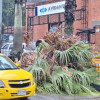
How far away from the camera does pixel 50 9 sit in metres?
33.0

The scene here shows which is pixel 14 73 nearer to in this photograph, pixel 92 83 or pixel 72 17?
pixel 92 83

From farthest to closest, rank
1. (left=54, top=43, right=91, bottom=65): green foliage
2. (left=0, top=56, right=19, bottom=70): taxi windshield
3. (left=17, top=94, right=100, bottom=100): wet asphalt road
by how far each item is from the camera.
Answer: (left=54, top=43, right=91, bottom=65): green foliage
(left=17, top=94, right=100, bottom=100): wet asphalt road
(left=0, top=56, right=19, bottom=70): taxi windshield

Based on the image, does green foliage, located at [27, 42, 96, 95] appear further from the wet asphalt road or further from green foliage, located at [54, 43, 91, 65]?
the wet asphalt road

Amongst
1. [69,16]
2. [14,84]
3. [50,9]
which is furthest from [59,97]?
[50,9]

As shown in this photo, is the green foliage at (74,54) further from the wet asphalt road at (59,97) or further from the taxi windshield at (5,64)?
the taxi windshield at (5,64)

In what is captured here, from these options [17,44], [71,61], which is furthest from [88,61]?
[17,44]

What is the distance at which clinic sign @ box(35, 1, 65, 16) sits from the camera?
3140 centimetres

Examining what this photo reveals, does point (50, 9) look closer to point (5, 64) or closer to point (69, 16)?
point (69, 16)

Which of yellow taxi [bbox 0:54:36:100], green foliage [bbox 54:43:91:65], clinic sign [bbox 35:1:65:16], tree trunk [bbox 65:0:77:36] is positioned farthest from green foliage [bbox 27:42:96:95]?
clinic sign [bbox 35:1:65:16]

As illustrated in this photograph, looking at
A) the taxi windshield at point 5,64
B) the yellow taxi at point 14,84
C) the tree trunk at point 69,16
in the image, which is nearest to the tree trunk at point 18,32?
the tree trunk at point 69,16

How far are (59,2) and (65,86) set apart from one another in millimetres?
23488

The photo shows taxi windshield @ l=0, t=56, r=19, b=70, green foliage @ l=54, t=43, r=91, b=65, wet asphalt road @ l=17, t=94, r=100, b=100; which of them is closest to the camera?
taxi windshield @ l=0, t=56, r=19, b=70

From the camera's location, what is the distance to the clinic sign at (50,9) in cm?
3140

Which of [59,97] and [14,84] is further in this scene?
[59,97]
